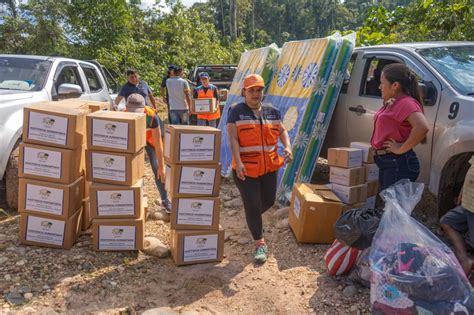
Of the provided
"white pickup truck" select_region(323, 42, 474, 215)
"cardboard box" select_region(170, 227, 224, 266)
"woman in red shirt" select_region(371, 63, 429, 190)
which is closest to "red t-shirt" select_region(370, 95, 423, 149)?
"woman in red shirt" select_region(371, 63, 429, 190)

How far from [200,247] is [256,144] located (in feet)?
3.35

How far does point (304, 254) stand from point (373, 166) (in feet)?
4.11

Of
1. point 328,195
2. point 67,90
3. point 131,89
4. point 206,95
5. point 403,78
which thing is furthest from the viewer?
point 206,95

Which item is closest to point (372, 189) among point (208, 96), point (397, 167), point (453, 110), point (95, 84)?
point (397, 167)

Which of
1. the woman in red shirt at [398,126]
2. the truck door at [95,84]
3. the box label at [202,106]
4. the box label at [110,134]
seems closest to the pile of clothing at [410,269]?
the woman in red shirt at [398,126]

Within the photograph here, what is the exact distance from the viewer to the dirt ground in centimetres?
318

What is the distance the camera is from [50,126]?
376cm

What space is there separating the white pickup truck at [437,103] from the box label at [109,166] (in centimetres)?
271

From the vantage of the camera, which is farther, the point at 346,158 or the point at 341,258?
the point at 346,158

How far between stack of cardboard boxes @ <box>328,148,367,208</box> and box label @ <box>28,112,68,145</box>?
256cm

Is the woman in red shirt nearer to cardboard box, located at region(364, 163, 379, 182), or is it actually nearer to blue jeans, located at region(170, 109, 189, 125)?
cardboard box, located at region(364, 163, 379, 182)

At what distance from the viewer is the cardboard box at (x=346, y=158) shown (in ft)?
14.1

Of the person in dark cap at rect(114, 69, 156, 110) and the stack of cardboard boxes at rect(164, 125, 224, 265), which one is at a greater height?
the person in dark cap at rect(114, 69, 156, 110)

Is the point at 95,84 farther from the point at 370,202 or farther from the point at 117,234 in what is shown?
the point at 370,202
